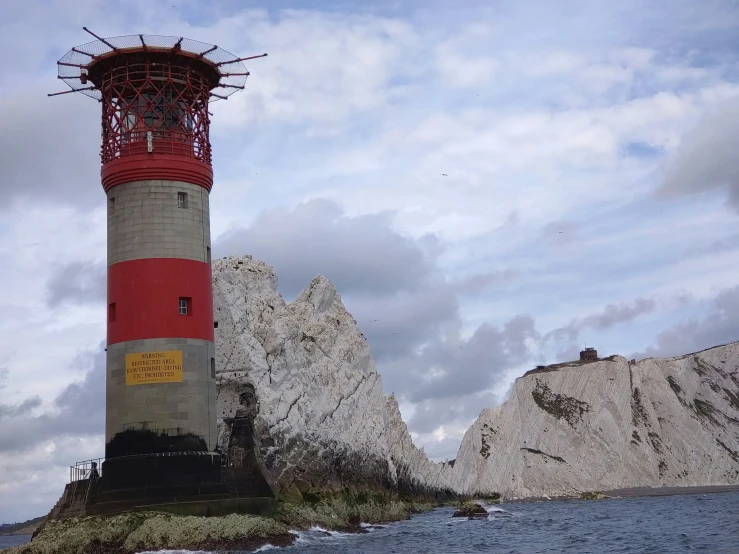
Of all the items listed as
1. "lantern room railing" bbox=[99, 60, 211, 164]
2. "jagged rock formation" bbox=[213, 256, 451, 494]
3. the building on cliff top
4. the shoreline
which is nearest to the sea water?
"jagged rock formation" bbox=[213, 256, 451, 494]

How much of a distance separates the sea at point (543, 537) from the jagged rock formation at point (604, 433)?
2305 inches

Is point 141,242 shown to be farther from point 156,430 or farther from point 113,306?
point 156,430

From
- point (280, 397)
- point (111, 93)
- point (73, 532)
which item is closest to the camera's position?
point (73, 532)

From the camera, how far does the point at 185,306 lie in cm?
3575

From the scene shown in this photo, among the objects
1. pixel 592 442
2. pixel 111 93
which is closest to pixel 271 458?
pixel 111 93

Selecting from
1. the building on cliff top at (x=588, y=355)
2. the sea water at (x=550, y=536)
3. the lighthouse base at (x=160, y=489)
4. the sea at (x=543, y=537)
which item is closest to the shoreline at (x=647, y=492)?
the building on cliff top at (x=588, y=355)

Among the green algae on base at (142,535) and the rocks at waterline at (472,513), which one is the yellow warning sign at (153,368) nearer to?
the green algae on base at (142,535)

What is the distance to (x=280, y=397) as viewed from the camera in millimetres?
46312

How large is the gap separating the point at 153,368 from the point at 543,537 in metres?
19.4

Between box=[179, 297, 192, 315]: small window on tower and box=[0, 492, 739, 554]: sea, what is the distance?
29.8ft

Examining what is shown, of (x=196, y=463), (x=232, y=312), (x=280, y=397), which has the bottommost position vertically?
(x=196, y=463)

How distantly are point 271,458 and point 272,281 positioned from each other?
37.6ft

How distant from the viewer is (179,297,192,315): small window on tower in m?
35.6

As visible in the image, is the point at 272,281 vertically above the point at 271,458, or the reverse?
the point at 272,281
